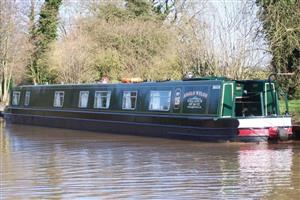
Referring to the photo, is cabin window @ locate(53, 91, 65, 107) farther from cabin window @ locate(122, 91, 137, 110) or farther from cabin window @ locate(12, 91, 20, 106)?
cabin window @ locate(122, 91, 137, 110)

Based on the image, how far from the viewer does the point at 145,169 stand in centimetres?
1169

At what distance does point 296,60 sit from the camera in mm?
23578

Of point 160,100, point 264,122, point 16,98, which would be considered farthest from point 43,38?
point 264,122

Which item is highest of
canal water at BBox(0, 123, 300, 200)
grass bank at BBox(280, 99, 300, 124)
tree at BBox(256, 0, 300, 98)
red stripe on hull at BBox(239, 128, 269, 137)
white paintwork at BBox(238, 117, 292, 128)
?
tree at BBox(256, 0, 300, 98)

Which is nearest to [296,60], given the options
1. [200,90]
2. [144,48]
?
[200,90]

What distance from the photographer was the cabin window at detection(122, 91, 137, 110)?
1959cm

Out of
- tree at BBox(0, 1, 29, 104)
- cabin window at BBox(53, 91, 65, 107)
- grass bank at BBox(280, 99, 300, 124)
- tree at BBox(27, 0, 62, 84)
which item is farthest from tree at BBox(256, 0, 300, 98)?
tree at BBox(27, 0, 62, 84)

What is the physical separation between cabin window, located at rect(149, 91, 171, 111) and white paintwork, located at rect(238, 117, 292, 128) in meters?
2.96

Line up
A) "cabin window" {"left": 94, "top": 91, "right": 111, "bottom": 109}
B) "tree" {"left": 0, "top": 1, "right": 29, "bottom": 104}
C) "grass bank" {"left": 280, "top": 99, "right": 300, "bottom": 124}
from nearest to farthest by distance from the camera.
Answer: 1. "grass bank" {"left": 280, "top": 99, "right": 300, "bottom": 124}
2. "cabin window" {"left": 94, "top": 91, "right": 111, "bottom": 109}
3. "tree" {"left": 0, "top": 1, "right": 29, "bottom": 104}

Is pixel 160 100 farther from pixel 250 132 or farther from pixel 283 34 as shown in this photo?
pixel 283 34

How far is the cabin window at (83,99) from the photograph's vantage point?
21.8 m

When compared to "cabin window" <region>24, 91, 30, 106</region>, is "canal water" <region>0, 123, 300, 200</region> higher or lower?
lower

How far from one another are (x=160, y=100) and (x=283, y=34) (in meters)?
6.64

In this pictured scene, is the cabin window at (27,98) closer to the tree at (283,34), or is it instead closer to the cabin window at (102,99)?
the cabin window at (102,99)
